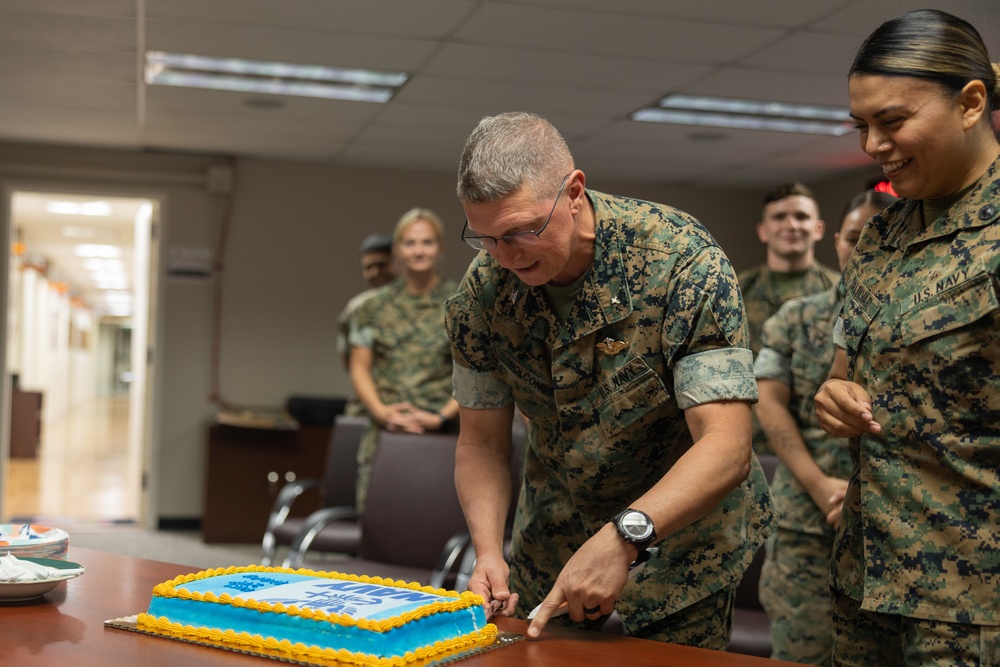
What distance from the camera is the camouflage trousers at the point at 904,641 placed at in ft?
4.33

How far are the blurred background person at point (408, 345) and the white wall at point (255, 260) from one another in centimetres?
303

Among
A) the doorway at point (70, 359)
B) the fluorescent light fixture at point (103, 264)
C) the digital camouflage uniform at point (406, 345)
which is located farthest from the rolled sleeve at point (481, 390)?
the fluorescent light fixture at point (103, 264)

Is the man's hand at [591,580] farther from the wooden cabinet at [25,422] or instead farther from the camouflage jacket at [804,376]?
the wooden cabinet at [25,422]

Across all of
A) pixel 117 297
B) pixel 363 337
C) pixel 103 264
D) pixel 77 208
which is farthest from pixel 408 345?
pixel 117 297

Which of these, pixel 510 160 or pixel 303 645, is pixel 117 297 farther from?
pixel 303 645

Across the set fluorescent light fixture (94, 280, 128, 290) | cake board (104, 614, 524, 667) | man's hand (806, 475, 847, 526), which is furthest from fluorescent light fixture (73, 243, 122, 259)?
cake board (104, 614, 524, 667)

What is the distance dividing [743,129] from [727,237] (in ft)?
7.33

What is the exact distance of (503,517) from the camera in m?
1.76

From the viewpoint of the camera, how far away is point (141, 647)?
1.29 metres

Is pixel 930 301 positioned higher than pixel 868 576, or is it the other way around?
pixel 930 301

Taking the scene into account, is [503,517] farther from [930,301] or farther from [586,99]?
[586,99]

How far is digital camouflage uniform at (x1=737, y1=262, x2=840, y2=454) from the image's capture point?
373 cm

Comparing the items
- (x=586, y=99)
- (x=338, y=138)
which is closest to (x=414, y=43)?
(x=586, y=99)

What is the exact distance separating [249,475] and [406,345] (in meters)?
2.89
